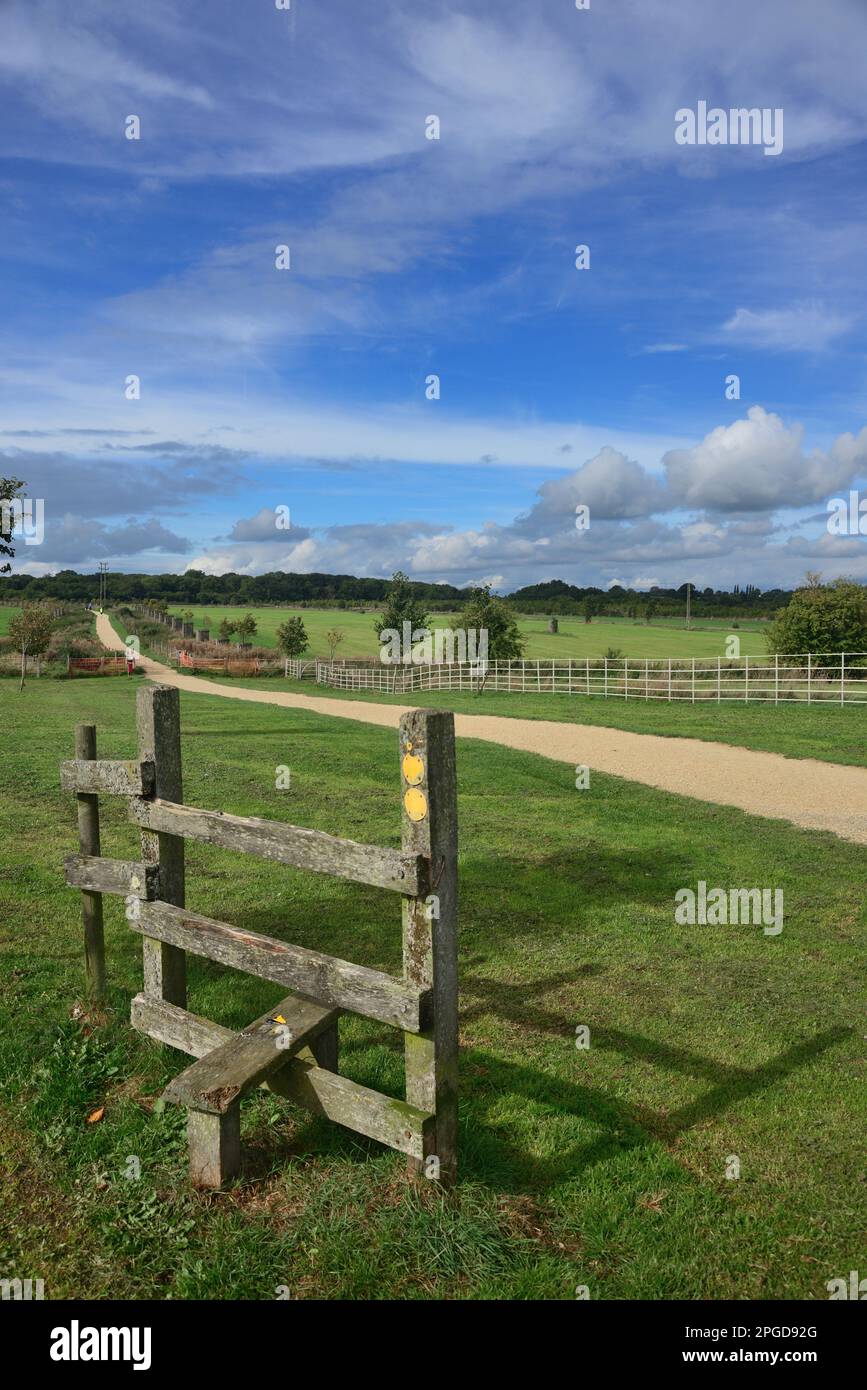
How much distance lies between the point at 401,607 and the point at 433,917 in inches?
1997

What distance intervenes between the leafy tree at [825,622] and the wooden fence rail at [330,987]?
3454cm

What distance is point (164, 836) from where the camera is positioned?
5.21 meters

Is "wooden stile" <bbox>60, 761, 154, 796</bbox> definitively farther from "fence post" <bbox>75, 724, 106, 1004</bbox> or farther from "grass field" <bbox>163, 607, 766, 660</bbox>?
"grass field" <bbox>163, 607, 766, 660</bbox>

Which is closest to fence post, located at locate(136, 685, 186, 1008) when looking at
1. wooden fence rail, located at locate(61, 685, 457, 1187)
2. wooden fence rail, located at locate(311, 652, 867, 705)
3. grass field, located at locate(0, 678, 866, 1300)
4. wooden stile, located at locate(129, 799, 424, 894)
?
wooden fence rail, located at locate(61, 685, 457, 1187)

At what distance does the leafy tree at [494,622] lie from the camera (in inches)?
1758

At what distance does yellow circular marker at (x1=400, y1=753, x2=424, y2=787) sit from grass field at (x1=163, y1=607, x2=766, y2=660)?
54303mm

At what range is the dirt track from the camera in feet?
42.0

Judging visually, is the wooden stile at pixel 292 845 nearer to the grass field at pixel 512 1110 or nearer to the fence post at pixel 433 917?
the fence post at pixel 433 917

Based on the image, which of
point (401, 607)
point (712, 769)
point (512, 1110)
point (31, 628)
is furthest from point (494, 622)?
point (512, 1110)

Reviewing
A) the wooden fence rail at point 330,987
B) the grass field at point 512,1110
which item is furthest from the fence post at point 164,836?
the grass field at point 512,1110

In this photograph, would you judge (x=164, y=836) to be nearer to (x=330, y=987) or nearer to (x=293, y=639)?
(x=330, y=987)

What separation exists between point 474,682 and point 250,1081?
37.1m

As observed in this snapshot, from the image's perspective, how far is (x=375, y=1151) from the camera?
14.0 feet
